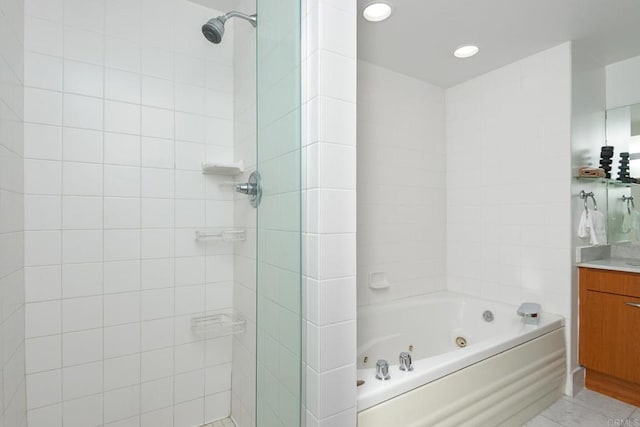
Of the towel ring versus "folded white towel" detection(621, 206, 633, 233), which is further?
"folded white towel" detection(621, 206, 633, 233)

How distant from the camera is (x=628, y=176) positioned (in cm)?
221

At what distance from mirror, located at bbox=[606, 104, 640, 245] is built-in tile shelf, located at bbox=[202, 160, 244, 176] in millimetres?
2621

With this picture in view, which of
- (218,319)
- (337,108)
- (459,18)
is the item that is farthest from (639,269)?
(218,319)

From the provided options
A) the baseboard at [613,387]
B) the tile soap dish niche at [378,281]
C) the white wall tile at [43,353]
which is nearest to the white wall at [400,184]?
the tile soap dish niche at [378,281]

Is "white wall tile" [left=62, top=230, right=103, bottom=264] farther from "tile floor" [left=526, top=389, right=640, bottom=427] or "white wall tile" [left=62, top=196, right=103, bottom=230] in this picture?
"tile floor" [left=526, top=389, right=640, bottom=427]

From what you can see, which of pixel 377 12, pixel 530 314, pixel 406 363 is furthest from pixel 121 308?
pixel 530 314

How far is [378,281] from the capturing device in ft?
7.36

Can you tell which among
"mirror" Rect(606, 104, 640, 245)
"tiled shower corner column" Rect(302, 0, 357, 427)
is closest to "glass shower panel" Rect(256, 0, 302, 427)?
"tiled shower corner column" Rect(302, 0, 357, 427)

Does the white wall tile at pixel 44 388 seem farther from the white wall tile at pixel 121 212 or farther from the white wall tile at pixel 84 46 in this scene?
the white wall tile at pixel 84 46

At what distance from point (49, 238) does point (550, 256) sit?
2.82m

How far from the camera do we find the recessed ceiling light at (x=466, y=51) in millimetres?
2035

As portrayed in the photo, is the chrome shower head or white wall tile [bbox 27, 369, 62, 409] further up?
the chrome shower head

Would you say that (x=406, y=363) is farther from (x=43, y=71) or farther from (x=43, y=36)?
(x=43, y=36)

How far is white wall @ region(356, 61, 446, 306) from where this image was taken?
86.7 inches
